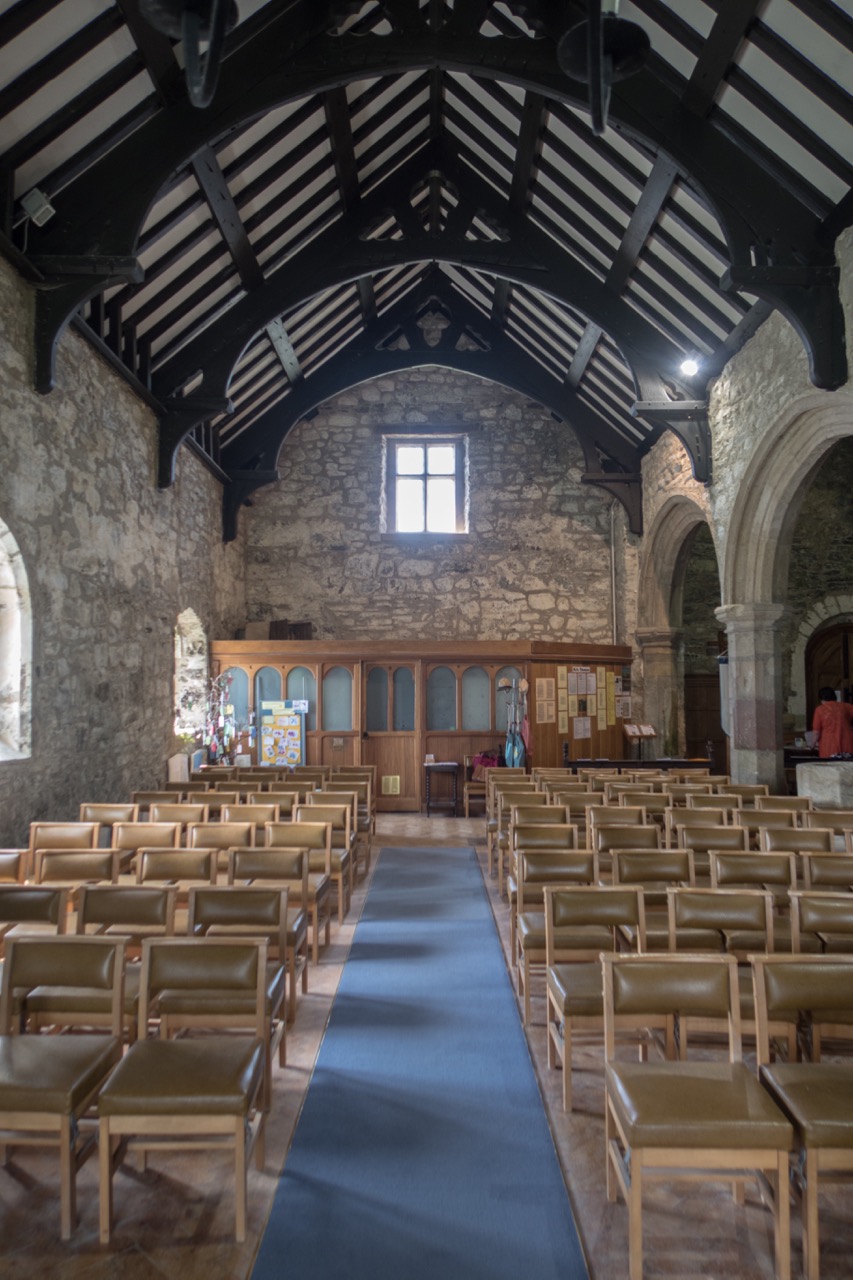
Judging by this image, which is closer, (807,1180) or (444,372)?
(807,1180)

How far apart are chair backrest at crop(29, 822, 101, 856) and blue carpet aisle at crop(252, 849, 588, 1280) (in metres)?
1.87

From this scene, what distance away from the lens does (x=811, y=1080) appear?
2.46 metres

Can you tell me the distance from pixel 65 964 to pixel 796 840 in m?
4.11

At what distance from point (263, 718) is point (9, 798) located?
5414mm

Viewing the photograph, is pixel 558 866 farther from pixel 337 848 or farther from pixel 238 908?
pixel 337 848

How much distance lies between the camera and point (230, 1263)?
89.7 inches

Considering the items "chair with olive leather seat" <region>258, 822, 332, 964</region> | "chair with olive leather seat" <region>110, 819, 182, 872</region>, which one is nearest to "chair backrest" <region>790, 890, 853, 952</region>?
"chair with olive leather seat" <region>258, 822, 332, 964</region>

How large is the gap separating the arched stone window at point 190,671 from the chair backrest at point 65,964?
822 cm

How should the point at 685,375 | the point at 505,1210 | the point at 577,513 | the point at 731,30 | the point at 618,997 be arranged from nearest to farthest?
the point at 505,1210 → the point at 618,997 → the point at 731,30 → the point at 685,375 → the point at 577,513

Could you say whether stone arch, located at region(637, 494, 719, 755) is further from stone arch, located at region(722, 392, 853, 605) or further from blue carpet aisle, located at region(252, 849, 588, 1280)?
blue carpet aisle, located at region(252, 849, 588, 1280)

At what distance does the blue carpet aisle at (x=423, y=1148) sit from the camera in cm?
233

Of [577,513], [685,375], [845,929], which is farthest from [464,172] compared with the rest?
[845,929]

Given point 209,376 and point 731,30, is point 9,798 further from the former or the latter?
point 731,30

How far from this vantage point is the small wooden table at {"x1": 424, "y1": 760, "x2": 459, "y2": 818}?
35.7 ft
